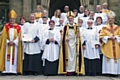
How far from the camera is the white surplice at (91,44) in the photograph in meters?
11.6

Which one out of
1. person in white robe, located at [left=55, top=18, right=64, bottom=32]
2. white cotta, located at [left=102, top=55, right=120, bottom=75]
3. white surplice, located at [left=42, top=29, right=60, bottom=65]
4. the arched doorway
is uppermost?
the arched doorway

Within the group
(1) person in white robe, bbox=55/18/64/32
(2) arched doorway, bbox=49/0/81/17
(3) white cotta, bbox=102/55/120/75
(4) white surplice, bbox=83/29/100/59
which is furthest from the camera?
(2) arched doorway, bbox=49/0/81/17

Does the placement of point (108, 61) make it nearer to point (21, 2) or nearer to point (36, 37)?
point (36, 37)

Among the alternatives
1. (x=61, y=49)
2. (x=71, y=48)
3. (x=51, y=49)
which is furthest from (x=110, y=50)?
(x=51, y=49)

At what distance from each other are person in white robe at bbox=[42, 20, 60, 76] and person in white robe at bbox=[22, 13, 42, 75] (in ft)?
0.76

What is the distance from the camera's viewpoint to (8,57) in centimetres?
1162

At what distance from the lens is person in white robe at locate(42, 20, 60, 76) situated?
11.4 meters

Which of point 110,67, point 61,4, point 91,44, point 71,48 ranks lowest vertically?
point 110,67

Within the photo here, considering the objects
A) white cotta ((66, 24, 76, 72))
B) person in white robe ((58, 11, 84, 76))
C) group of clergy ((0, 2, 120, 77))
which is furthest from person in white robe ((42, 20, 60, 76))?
white cotta ((66, 24, 76, 72))

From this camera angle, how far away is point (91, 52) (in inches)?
455

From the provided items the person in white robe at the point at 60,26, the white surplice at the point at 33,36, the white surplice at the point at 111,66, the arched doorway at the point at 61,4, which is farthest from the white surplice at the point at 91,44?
the arched doorway at the point at 61,4

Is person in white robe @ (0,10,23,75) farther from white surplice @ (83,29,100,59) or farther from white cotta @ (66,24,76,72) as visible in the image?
white surplice @ (83,29,100,59)

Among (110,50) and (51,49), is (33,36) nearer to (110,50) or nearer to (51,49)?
(51,49)

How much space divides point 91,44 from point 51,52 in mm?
1207
